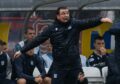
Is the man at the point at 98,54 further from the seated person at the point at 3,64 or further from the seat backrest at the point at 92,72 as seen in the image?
the seated person at the point at 3,64

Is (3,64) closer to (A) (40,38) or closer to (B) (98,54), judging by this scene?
(A) (40,38)

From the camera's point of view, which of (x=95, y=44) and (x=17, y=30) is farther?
(x=17, y=30)

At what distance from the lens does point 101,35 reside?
11398 millimetres

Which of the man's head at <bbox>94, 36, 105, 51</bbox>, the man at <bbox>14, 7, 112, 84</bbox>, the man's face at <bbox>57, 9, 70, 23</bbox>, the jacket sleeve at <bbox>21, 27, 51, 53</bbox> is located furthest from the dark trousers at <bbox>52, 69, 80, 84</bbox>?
the man's head at <bbox>94, 36, 105, 51</bbox>

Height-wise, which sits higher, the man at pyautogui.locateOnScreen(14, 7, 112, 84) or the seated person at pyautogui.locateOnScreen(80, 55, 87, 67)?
the man at pyautogui.locateOnScreen(14, 7, 112, 84)

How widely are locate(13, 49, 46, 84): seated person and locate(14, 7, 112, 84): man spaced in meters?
0.97

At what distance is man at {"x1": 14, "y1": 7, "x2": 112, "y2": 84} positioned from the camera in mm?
8938

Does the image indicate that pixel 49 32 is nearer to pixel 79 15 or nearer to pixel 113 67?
pixel 113 67

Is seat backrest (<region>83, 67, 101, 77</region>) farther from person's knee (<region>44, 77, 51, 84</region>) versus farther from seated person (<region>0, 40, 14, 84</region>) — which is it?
seated person (<region>0, 40, 14, 84</region>)

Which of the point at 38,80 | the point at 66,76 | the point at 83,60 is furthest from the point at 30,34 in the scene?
the point at 66,76

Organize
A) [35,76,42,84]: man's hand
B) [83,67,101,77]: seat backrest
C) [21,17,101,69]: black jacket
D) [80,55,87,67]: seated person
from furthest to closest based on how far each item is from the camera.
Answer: [80,55,87,67]: seated person → [83,67,101,77]: seat backrest → [35,76,42,84]: man's hand → [21,17,101,69]: black jacket

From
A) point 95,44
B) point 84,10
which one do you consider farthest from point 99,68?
point 84,10

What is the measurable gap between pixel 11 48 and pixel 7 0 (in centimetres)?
109

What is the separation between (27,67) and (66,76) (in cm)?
143
